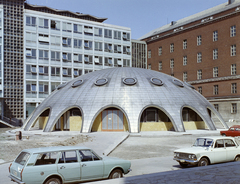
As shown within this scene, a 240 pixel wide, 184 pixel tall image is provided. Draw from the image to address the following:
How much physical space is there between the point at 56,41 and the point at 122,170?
60.7m

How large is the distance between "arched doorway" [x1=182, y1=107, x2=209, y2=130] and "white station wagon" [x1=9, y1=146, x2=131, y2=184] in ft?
101

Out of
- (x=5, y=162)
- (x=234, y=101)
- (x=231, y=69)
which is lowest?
(x=5, y=162)

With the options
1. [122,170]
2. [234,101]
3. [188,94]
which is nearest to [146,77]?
[188,94]

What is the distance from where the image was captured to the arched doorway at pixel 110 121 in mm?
41344

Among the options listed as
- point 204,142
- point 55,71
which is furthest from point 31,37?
point 204,142

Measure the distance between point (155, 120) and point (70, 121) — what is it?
1203cm

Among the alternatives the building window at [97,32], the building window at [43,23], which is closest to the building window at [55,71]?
the building window at [43,23]

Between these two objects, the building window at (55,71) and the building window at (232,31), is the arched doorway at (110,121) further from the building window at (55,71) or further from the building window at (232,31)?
the building window at (232,31)

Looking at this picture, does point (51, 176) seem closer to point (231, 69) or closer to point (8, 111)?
point (8, 111)

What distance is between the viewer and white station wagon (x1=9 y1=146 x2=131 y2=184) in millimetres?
11741

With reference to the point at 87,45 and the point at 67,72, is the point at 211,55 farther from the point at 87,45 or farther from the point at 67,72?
the point at 67,72

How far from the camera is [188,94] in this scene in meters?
44.0

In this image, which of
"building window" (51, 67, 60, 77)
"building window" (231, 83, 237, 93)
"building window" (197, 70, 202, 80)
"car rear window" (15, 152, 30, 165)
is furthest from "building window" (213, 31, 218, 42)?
"car rear window" (15, 152, 30, 165)

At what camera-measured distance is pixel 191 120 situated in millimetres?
43938
